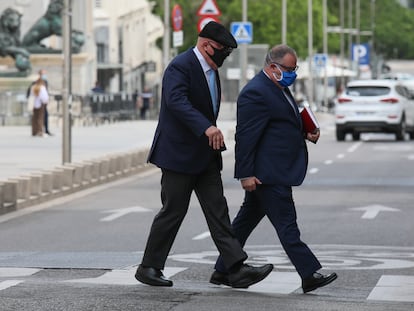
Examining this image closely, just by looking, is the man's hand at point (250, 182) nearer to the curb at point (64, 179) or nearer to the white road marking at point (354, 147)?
the curb at point (64, 179)

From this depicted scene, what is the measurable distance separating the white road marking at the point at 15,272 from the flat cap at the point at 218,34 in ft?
7.58

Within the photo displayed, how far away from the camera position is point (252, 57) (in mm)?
64312

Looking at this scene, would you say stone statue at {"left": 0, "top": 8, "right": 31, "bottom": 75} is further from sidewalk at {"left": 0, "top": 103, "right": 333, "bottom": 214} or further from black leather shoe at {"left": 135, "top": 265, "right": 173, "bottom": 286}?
black leather shoe at {"left": 135, "top": 265, "right": 173, "bottom": 286}

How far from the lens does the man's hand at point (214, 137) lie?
36.8 feet

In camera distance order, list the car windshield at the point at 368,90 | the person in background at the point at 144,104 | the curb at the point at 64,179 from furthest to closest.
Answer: the person in background at the point at 144,104, the car windshield at the point at 368,90, the curb at the point at 64,179

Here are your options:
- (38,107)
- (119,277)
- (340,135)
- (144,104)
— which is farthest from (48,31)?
(119,277)

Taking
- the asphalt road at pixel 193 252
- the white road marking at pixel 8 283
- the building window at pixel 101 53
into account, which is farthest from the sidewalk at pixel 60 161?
the building window at pixel 101 53

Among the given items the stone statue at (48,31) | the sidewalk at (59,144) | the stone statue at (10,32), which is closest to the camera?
the sidewalk at (59,144)

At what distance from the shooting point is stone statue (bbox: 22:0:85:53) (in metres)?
63.0

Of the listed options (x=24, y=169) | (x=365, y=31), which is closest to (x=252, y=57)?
(x=24, y=169)

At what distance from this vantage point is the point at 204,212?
11.7 meters

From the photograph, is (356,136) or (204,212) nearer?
(204,212)

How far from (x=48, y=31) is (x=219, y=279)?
172ft

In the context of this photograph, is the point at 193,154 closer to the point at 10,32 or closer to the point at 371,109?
the point at 371,109
